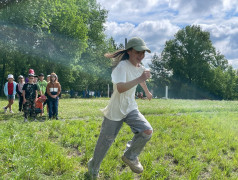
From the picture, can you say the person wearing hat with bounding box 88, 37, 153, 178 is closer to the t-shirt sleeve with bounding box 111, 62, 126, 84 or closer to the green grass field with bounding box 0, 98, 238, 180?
the t-shirt sleeve with bounding box 111, 62, 126, 84

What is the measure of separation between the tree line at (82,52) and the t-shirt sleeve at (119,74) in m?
15.7

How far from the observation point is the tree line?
24703mm

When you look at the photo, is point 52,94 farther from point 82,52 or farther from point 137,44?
point 82,52

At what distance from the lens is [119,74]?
371cm

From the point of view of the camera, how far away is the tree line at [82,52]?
24703 mm

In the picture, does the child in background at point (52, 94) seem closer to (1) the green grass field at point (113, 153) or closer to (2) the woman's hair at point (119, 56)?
(1) the green grass field at point (113, 153)

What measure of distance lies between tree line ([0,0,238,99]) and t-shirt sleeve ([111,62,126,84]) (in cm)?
1570

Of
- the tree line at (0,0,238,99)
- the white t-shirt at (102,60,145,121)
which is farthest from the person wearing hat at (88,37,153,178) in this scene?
the tree line at (0,0,238,99)

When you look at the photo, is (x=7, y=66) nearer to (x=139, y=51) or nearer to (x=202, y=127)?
(x=202, y=127)

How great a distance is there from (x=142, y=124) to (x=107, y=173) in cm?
135

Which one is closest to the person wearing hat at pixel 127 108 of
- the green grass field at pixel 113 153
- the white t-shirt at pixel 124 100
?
the white t-shirt at pixel 124 100

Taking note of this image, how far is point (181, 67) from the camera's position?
197 feet

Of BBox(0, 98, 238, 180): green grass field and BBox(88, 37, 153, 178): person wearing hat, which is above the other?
BBox(88, 37, 153, 178): person wearing hat

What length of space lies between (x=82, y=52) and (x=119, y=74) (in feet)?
131
